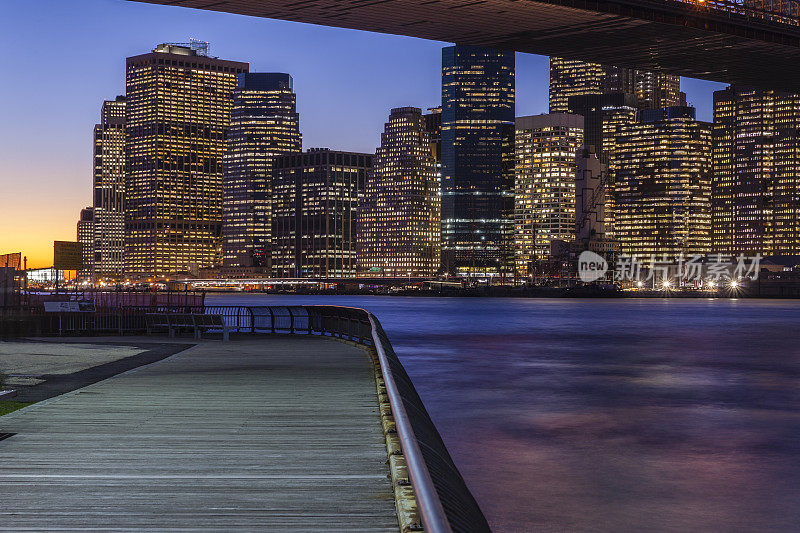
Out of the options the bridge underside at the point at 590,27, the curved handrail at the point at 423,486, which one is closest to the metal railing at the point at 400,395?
the curved handrail at the point at 423,486

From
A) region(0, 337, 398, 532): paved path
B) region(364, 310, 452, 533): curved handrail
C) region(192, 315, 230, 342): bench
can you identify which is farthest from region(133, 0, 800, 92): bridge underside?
region(364, 310, 452, 533): curved handrail

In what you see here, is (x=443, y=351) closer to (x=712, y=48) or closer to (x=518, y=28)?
(x=518, y=28)

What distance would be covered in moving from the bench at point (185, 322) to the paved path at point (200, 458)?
41.4ft

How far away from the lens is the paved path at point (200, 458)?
7453mm

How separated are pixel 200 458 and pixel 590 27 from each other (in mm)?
80713

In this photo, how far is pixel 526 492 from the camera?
43.0ft

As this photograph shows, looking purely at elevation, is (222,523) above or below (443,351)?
above

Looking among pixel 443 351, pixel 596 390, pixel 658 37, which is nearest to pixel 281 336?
pixel 596 390

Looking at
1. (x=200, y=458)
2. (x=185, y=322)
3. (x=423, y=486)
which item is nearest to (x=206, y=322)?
(x=185, y=322)

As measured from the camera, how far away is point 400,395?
39.3 ft

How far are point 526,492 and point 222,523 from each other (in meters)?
6.79

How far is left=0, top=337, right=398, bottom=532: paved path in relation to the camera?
7.45m

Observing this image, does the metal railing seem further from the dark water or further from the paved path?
the dark water

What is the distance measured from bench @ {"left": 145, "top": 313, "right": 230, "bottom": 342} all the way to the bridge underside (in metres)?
38.7
